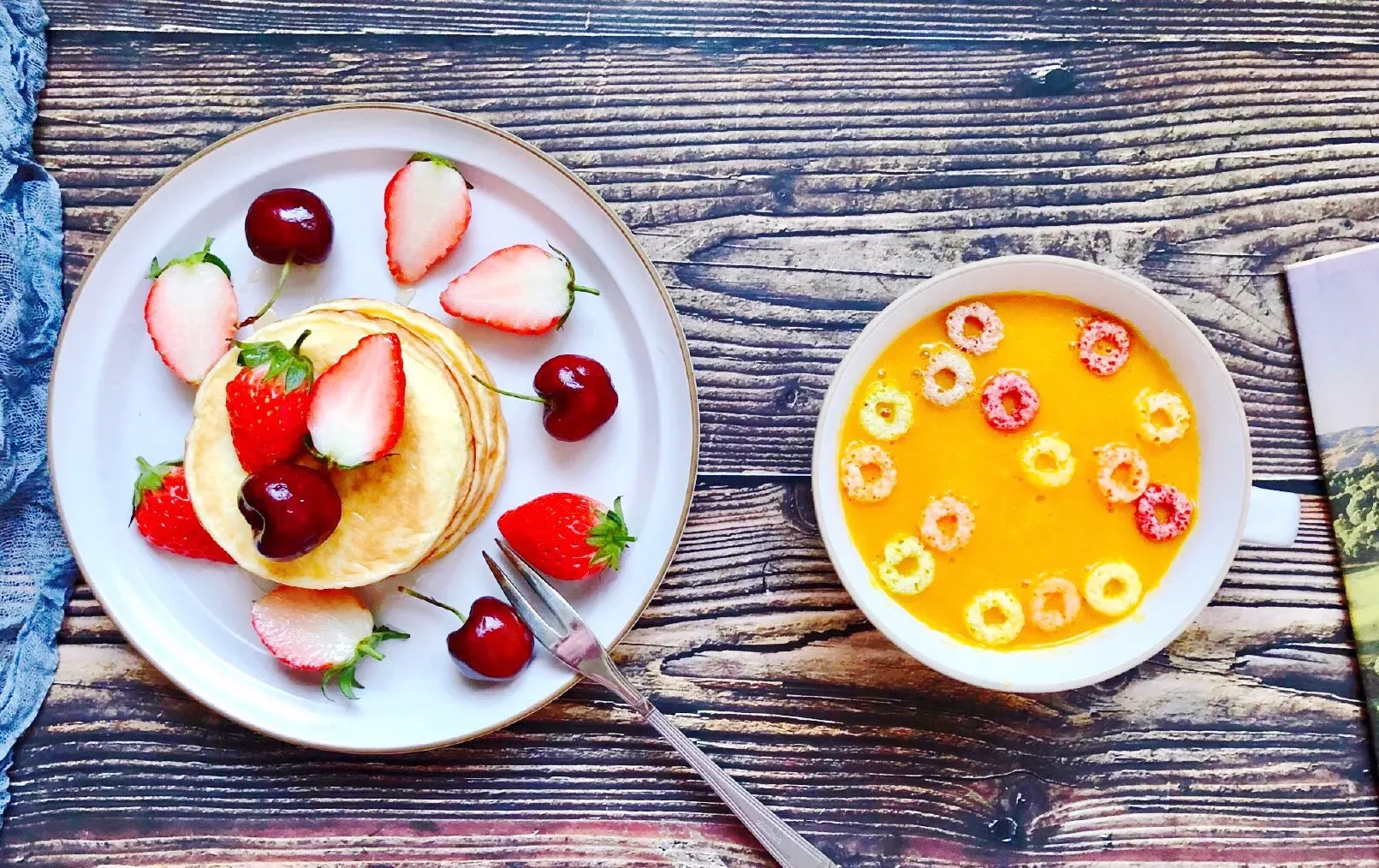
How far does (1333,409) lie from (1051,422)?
620mm

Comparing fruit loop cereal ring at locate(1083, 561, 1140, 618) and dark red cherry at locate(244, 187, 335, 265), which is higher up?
dark red cherry at locate(244, 187, 335, 265)

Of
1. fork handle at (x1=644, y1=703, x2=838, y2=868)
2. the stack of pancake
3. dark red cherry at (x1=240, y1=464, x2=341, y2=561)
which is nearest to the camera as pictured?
dark red cherry at (x1=240, y1=464, x2=341, y2=561)

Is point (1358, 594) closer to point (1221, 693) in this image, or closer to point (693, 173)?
point (1221, 693)

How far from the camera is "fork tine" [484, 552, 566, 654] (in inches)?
68.3

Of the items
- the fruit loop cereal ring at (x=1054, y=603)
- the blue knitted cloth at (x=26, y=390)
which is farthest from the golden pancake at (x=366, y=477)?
the fruit loop cereal ring at (x=1054, y=603)

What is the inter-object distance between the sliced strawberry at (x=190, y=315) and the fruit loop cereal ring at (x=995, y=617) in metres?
1.37

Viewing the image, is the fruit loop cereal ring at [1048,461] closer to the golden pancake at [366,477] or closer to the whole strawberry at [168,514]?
the golden pancake at [366,477]

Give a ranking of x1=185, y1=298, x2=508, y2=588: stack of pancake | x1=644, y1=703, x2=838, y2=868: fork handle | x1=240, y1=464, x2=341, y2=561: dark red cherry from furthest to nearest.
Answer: x1=644, y1=703, x2=838, y2=868: fork handle
x1=185, y1=298, x2=508, y2=588: stack of pancake
x1=240, y1=464, x2=341, y2=561: dark red cherry

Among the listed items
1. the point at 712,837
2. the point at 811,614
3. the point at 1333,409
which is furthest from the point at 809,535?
the point at 1333,409

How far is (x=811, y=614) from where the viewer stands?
73.4 inches

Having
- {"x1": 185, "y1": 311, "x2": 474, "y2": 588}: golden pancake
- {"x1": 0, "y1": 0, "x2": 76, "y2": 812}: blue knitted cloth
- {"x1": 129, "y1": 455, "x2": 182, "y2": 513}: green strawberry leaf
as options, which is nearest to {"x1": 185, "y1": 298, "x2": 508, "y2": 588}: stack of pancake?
{"x1": 185, "y1": 311, "x2": 474, "y2": 588}: golden pancake

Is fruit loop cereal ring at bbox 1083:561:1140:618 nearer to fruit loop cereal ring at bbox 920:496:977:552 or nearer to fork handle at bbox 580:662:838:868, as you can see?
fruit loop cereal ring at bbox 920:496:977:552

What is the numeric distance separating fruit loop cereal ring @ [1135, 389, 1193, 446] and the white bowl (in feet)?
0.08

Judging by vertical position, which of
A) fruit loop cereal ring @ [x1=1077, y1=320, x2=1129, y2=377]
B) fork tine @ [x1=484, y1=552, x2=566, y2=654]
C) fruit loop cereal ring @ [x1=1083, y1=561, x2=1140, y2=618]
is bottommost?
fork tine @ [x1=484, y1=552, x2=566, y2=654]
